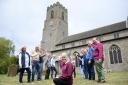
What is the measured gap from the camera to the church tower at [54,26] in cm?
5309

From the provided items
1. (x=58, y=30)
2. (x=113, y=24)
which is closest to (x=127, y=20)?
(x=113, y=24)

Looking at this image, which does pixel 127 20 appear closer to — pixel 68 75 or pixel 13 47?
pixel 13 47

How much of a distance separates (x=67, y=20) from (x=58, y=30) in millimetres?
8031

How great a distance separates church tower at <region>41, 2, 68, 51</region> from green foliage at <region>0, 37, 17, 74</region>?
31.4ft

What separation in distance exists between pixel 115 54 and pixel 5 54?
1178 inches

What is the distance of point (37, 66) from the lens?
12.3 meters

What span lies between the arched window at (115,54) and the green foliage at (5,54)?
25.5m

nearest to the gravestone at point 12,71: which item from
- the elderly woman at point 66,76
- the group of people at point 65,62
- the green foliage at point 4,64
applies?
the group of people at point 65,62

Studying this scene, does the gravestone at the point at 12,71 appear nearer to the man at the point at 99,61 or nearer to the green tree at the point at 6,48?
the man at the point at 99,61

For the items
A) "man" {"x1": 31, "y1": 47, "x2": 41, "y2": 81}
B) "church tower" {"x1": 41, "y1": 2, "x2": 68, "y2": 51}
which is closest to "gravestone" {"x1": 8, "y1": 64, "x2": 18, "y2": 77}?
"man" {"x1": 31, "y1": 47, "x2": 41, "y2": 81}

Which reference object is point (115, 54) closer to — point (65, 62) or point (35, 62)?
point (35, 62)

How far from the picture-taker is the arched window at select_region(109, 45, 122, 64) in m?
33.8

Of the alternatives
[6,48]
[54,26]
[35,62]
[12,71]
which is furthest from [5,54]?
[35,62]

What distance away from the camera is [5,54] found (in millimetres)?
48938
